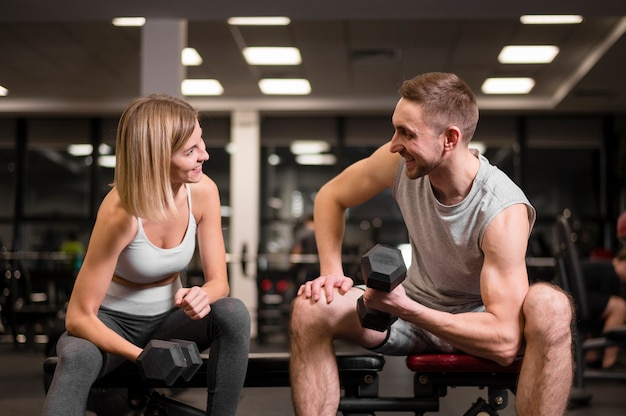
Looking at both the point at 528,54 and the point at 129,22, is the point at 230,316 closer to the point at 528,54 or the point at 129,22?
the point at 129,22

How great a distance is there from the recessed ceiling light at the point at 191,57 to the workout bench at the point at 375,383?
5.15 meters

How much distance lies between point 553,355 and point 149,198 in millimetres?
929

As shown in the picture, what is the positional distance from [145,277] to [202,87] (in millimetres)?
6405

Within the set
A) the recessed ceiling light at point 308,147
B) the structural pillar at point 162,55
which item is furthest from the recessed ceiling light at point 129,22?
the recessed ceiling light at point 308,147

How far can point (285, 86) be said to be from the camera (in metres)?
7.93

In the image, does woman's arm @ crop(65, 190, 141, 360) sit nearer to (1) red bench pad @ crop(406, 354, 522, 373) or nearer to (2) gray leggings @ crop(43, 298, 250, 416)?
(2) gray leggings @ crop(43, 298, 250, 416)

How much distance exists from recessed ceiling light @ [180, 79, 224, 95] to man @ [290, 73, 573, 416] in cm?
611

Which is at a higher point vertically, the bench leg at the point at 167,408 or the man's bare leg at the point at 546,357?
the man's bare leg at the point at 546,357

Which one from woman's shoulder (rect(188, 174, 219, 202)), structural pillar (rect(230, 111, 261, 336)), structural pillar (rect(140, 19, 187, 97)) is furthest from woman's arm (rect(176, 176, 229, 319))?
structural pillar (rect(230, 111, 261, 336))

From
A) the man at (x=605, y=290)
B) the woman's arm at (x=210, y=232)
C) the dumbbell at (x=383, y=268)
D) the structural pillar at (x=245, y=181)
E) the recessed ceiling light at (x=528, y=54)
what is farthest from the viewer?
the structural pillar at (x=245, y=181)

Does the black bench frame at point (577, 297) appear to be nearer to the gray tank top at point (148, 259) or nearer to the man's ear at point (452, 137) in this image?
the man's ear at point (452, 137)

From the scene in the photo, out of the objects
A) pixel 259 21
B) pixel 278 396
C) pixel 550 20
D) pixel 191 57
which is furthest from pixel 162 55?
pixel 550 20

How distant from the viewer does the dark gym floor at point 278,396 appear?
10.3 ft

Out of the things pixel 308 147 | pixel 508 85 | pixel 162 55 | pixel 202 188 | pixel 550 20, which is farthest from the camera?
pixel 308 147
